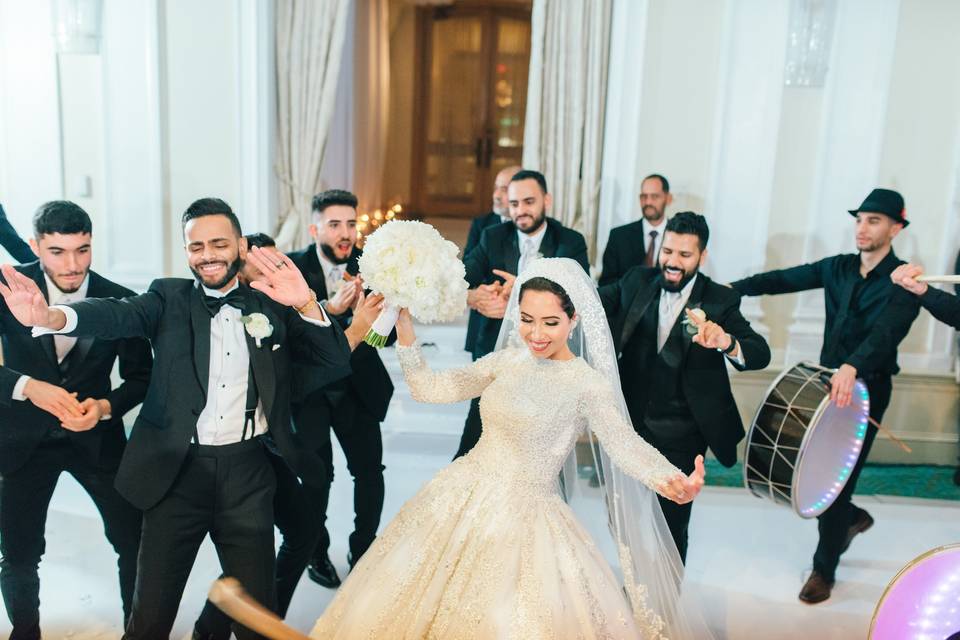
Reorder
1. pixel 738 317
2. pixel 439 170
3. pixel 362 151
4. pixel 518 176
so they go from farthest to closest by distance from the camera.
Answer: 1. pixel 439 170
2. pixel 362 151
3. pixel 518 176
4. pixel 738 317

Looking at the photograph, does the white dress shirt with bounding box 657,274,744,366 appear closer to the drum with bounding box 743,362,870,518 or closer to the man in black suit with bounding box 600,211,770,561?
the man in black suit with bounding box 600,211,770,561

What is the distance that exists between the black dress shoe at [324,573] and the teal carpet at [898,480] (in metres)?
2.89

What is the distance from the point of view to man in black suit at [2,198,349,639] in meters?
2.84

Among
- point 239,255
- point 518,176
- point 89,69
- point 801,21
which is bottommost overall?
point 239,255

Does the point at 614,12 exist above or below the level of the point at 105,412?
above

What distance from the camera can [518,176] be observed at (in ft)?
15.3

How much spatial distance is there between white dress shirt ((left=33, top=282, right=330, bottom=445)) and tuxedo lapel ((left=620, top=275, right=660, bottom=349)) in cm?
172

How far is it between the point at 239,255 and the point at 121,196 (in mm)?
3849

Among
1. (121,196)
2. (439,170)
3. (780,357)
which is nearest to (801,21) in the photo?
(780,357)

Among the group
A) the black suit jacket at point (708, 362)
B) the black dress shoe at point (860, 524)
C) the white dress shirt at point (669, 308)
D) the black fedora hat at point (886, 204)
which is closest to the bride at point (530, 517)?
the black suit jacket at point (708, 362)

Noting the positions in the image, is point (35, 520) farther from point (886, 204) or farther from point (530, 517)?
point (886, 204)

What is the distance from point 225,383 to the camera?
290 cm

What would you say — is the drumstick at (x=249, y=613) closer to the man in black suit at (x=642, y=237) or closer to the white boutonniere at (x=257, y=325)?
the white boutonniere at (x=257, y=325)

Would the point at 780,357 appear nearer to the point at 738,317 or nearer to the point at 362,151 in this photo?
the point at 738,317
